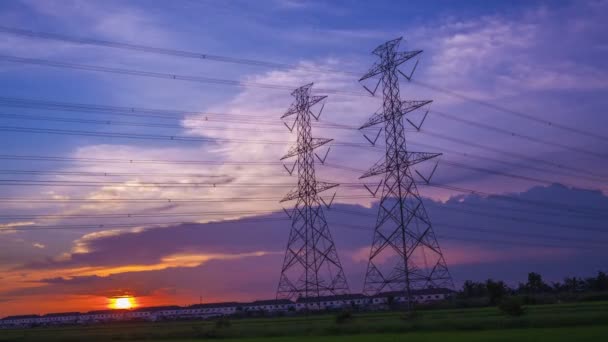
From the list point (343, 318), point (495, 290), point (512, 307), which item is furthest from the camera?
point (495, 290)

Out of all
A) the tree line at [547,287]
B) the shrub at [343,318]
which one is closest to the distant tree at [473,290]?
the tree line at [547,287]

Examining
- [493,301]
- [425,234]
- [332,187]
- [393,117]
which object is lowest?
[493,301]

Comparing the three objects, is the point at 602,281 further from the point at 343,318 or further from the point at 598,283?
the point at 343,318

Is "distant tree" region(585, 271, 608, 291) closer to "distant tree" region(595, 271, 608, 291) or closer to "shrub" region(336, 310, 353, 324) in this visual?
"distant tree" region(595, 271, 608, 291)

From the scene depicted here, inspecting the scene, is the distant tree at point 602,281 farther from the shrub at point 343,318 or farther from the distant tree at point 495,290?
the shrub at point 343,318

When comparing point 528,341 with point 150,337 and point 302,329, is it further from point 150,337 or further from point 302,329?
point 150,337

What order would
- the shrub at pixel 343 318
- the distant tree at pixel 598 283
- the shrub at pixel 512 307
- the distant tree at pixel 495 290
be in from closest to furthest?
the shrub at pixel 512 307
the shrub at pixel 343 318
the distant tree at pixel 495 290
the distant tree at pixel 598 283

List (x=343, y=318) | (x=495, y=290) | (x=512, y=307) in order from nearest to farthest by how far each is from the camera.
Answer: (x=512, y=307), (x=343, y=318), (x=495, y=290)

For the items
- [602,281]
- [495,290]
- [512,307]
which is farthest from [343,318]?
[602,281]

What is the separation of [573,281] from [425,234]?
128 m

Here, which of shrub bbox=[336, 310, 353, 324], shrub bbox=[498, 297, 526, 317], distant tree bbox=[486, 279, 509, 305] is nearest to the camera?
shrub bbox=[498, 297, 526, 317]

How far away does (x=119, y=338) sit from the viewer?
58.8m

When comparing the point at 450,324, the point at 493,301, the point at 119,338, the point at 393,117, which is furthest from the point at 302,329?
the point at 493,301

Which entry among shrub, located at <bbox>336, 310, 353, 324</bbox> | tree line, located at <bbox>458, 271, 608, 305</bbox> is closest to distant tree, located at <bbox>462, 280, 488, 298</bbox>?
tree line, located at <bbox>458, 271, 608, 305</bbox>
